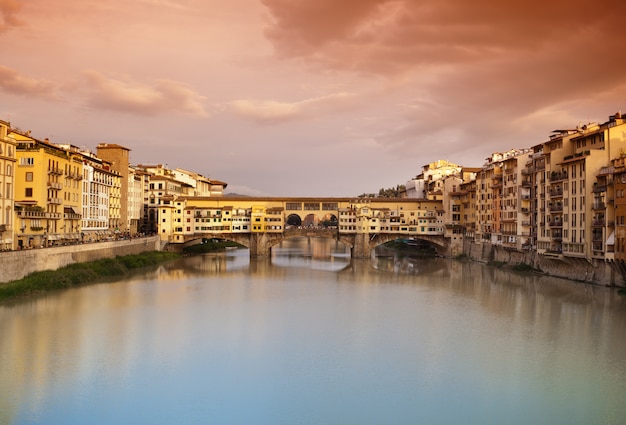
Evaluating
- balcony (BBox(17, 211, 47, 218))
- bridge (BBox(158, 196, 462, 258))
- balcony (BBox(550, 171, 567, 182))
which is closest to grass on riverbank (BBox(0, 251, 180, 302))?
balcony (BBox(17, 211, 47, 218))

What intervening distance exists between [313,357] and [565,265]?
19.8 metres

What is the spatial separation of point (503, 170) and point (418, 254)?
1701 centimetres

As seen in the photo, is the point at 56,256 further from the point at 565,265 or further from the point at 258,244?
the point at 565,265

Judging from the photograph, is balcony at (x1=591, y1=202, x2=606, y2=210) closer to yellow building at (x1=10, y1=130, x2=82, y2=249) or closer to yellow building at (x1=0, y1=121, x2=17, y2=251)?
yellow building at (x1=0, y1=121, x2=17, y2=251)

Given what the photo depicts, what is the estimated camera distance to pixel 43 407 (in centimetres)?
1249

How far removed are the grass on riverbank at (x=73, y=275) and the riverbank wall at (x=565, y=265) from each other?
76.2 ft

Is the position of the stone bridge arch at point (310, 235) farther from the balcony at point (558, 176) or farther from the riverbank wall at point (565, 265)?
the balcony at point (558, 176)

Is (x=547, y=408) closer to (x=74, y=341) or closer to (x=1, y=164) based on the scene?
(x=74, y=341)

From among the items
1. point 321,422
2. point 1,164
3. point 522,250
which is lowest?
point 321,422

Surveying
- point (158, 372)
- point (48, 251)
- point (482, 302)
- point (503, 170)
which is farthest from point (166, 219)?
point (158, 372)

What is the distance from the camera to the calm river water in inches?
499

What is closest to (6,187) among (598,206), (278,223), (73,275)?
(73,275)

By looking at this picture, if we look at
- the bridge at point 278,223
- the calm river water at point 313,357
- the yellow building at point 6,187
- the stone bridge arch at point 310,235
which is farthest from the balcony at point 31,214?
the stone bridge arch at point 310,235

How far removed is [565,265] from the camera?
31.5m
